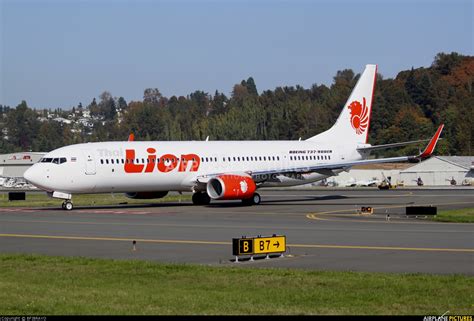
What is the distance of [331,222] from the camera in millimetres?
39281

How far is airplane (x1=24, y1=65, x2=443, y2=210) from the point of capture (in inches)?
2041

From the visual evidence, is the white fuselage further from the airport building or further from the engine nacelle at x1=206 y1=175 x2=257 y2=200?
the airport building

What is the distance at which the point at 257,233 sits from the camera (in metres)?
34.3

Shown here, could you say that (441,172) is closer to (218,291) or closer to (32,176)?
(32,176)

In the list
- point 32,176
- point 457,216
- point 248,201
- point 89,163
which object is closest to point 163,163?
point 89,163

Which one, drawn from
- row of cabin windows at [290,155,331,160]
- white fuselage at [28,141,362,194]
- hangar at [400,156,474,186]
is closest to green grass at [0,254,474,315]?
white fuselage at [28,141,362,194]

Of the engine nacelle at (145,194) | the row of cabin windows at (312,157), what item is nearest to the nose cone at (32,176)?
the engine nacelle at (145,194)

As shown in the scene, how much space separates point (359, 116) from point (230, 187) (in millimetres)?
15968

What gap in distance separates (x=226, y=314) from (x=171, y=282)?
4732 mm

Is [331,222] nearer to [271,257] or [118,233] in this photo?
[118,233]

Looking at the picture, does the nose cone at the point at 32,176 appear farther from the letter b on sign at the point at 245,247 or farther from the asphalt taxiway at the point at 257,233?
the letter b on sign at the point at 245,247

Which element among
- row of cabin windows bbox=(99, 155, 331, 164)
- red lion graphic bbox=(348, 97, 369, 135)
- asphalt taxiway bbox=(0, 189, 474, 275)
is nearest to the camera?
asphalt taxiway bbox=(0, 189, 474, 275)

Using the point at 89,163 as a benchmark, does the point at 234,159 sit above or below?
above

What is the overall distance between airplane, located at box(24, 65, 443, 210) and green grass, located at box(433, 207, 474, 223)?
8.65 metres
